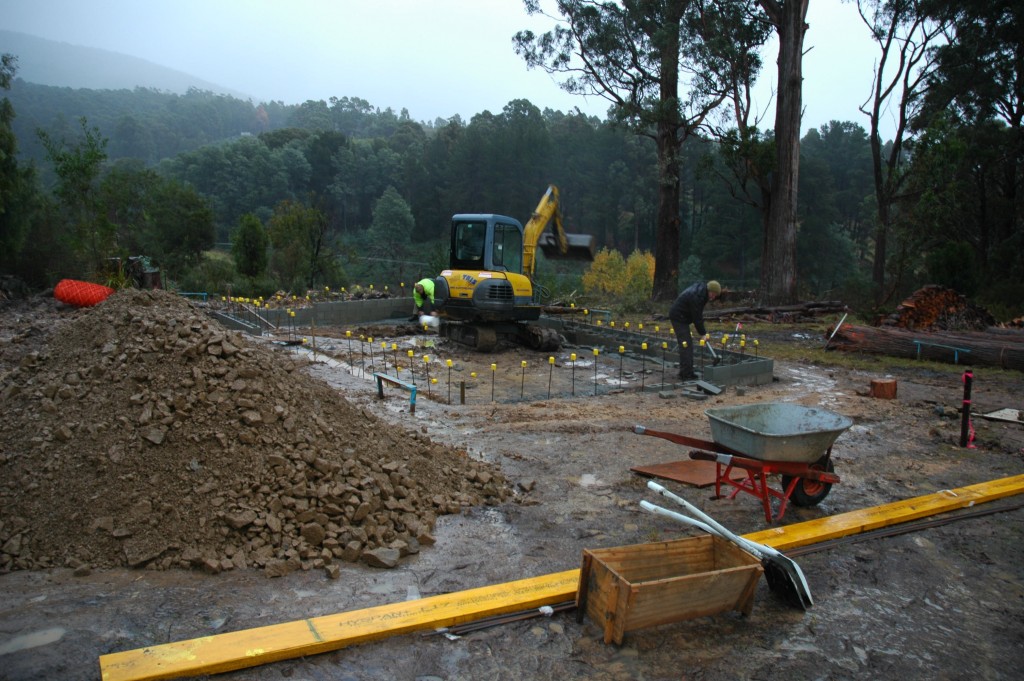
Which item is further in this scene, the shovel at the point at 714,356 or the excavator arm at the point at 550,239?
the excavator arm at the point at 550,239

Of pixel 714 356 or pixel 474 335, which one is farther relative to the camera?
pixel 474 335

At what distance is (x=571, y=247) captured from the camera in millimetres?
16344

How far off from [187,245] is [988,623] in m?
29.1

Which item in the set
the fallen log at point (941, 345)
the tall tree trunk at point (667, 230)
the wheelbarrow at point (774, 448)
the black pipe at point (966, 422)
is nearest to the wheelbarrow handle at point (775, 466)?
the wheelbarrow at point (774, 448)

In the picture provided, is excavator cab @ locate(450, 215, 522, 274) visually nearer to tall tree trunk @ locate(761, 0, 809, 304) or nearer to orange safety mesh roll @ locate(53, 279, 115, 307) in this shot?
orange safety mesh roll @ locate(53, 279, 115, 307)

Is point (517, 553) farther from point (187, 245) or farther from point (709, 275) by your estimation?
point (709, 275)

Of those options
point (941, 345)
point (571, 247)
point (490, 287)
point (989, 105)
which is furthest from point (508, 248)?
point (989, 105)

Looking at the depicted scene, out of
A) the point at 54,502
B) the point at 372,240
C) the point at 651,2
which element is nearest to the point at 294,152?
the point at 372,240

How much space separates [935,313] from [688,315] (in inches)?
290

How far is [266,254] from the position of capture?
2216 cm

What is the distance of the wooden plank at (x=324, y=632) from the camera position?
3.00 metres

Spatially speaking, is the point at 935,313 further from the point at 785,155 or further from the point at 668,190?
the point at 668,190

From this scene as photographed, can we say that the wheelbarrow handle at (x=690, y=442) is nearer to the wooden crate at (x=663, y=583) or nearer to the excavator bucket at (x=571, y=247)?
the wooden crate at (x=663, y=583)

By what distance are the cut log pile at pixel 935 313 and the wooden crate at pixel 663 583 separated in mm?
12450
